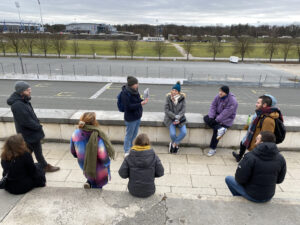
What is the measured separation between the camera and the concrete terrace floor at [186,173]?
4.13m

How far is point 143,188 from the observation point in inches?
123

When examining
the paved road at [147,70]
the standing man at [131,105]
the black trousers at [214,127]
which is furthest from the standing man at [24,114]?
the paved road at [147,70]

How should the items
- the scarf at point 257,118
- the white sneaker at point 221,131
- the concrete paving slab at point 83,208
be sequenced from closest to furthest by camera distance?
1. the concrete paving slab at point 83,208
2. the scarf at point 257,118
3. the white sneaker at point 221,131

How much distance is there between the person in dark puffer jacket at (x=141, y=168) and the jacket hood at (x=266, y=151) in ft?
4.28

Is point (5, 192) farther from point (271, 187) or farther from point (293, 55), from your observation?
point (293, 55)

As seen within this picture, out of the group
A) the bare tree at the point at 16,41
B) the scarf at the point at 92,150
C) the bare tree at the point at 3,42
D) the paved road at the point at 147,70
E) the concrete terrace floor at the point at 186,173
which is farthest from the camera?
the bare tree at the point at 3,42

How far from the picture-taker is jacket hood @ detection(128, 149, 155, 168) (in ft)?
9.72

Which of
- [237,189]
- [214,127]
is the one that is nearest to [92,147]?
[237,189]

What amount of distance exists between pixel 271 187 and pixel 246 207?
0.43m

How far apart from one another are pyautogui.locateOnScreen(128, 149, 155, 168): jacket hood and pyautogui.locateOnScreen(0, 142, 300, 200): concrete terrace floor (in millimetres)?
916

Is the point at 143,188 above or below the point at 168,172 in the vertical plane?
above

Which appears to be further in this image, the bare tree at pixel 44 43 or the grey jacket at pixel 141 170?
the bare tree at pixel 44 43

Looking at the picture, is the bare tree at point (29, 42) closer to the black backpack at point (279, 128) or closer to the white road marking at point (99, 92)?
the white road marking at point (99, 92)

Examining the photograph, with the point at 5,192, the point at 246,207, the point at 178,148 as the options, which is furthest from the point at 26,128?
the point at 246,207
